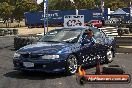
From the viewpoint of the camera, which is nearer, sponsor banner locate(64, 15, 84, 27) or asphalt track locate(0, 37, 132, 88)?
asphalt track locate(0, 37, 132, 88)

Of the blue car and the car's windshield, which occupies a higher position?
the car's windshield

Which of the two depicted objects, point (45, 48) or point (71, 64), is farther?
point (71, 64)

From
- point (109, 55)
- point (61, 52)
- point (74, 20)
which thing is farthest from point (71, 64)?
point (74, 20)

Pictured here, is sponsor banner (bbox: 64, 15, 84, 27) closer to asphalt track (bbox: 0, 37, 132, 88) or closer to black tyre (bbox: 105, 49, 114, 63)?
black tyre (bbox: 105, 49, 114, 63)

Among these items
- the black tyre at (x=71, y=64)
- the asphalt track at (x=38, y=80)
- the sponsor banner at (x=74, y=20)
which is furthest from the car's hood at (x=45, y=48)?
the sponsor banner at (x=74, y=20)

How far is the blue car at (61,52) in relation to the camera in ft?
31.8

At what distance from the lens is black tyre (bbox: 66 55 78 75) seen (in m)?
9.98

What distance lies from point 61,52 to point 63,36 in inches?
53.6

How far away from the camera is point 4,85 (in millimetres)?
8750

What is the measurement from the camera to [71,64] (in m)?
10.1

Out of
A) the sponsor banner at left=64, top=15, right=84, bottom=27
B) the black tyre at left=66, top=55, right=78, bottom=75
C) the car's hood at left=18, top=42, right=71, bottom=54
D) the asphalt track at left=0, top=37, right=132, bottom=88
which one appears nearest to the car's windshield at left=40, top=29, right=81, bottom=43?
the car's hood at left=18, top=42, right=71, bottom=54

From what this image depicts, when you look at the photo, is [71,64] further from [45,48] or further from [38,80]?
[38,80]

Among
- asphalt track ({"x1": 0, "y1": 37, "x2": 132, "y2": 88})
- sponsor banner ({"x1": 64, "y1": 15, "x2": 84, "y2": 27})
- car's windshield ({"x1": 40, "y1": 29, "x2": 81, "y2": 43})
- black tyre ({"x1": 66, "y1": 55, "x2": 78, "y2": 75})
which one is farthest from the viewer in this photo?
sponsor banner ({"x1": 64, "y1": 15, "x2": 84, "y2": 27})

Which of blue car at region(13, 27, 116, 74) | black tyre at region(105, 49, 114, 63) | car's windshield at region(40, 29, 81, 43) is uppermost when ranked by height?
car's windshield at region(40, 29, 81, 43)
